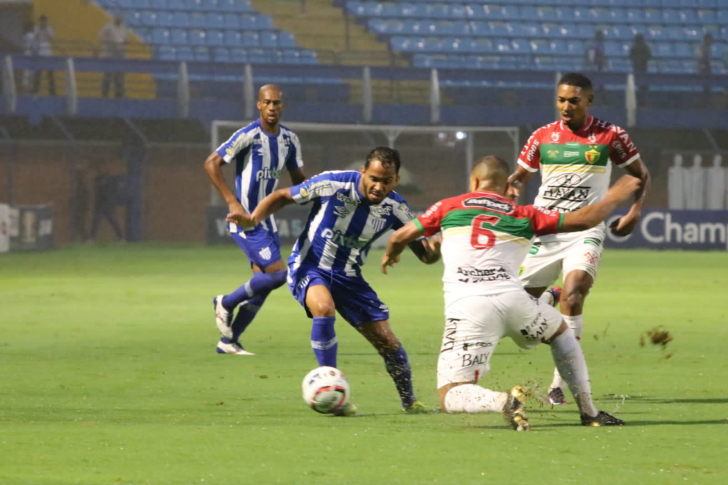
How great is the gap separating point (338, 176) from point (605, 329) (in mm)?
5310

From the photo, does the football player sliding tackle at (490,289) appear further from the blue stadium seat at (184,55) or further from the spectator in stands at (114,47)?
the blue stadium seat at (184,55)

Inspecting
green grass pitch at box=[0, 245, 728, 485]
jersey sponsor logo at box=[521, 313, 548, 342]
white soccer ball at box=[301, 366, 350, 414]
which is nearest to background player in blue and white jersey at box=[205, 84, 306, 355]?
green grass pitch at box=[0, 245, 728, 485]

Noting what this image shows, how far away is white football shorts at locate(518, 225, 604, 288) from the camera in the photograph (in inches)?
305

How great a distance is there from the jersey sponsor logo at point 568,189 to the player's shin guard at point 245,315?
304 centimetres

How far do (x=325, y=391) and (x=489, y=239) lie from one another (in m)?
1.25

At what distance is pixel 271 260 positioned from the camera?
995 centimetres

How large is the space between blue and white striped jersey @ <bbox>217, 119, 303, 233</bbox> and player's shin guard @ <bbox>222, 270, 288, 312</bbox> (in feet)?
1.38

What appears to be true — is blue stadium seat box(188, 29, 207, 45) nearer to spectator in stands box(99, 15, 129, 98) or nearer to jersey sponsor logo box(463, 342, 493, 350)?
spectator in stands box(99, 15, 129, 98)

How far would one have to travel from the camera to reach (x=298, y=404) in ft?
23.7

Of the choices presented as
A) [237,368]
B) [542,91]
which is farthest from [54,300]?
[542,91]

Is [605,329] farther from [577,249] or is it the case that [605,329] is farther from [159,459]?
[159,459]

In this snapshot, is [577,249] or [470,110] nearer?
[577,249]

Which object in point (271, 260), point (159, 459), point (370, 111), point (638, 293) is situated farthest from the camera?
point (370, 111)

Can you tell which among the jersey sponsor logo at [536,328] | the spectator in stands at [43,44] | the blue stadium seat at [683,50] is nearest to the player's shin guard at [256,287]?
the jersey sponsor logo at [536,328]
